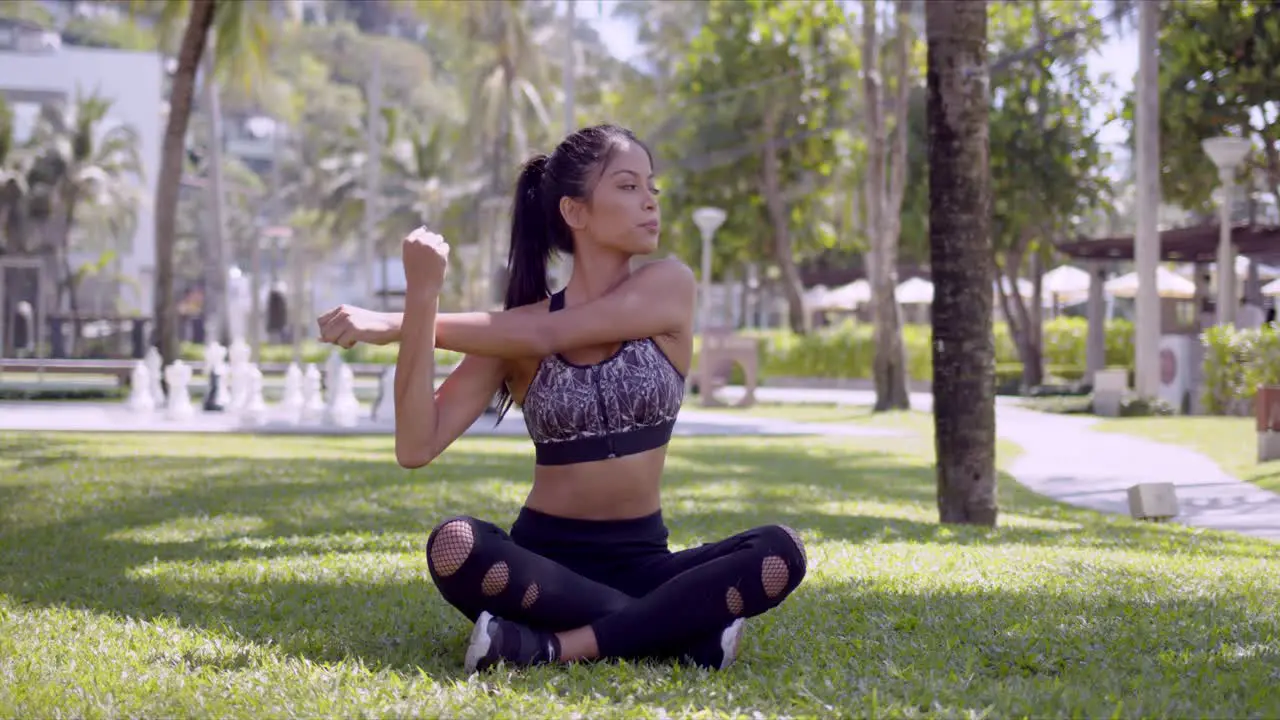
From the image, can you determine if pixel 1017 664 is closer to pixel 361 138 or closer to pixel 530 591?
pixel 530 591

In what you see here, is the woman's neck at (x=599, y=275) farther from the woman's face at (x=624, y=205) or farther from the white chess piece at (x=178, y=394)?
the white chess piece at (x=178, y=394)

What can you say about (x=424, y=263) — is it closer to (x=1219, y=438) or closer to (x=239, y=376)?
(x=1219, y=438)

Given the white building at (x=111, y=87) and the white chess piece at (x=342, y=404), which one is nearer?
the white chess piece at (x=342, y=404)

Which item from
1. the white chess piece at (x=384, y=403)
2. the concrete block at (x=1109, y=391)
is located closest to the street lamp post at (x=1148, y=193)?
the concrete block at (x=1109, y=391)

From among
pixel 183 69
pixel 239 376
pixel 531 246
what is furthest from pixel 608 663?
pixel 183 69

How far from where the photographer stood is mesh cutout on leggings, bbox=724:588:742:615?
14.6ft

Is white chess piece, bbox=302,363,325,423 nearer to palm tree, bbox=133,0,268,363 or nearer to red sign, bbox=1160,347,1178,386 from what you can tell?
palm tree, bbox=133,0,268,363

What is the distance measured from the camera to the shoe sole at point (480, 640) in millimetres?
4430

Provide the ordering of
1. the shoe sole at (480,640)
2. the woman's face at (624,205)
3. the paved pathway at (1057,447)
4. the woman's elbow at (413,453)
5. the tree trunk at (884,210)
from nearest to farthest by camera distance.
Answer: the shoe sole at (480,640), the woman's elbow at (413,453), the woman's face at (624,205), the paved pathway at (1057,447), the tree trunk at (884,210)

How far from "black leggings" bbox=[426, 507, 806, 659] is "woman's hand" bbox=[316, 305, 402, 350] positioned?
544 millimetres

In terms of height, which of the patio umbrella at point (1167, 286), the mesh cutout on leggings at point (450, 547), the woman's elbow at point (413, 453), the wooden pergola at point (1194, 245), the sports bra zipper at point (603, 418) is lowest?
the mesh cutout on leggings at point (450, 547)

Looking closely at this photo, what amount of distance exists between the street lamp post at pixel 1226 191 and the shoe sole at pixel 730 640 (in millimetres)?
19933

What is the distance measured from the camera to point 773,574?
446 cm

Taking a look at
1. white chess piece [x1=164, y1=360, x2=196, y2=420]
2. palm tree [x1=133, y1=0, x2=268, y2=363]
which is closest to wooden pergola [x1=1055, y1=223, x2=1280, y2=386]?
palm tree [x1=133, y1=0, x2=268, y2=363]
